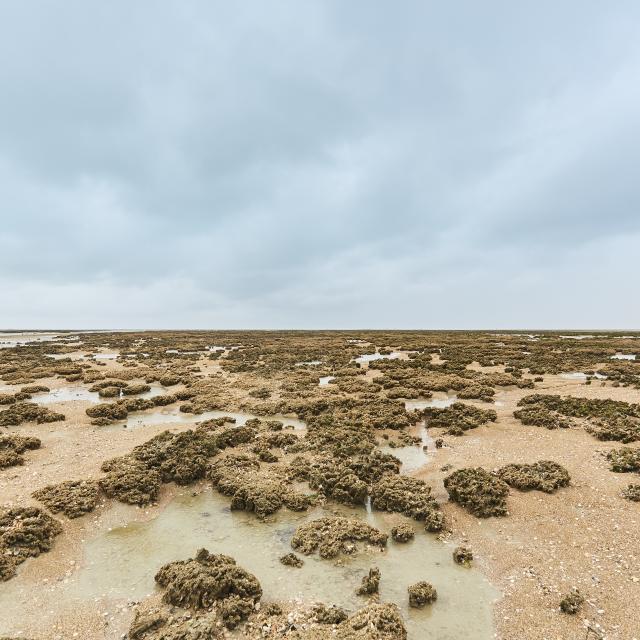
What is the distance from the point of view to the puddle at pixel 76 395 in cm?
2325

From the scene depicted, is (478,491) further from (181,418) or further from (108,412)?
(108,412)

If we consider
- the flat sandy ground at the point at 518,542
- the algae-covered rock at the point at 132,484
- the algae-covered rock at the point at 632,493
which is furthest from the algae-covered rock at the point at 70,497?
the algae-covered rock at the point at 632,493

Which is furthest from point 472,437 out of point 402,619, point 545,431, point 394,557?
point 402,619

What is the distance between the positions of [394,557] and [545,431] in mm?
11157

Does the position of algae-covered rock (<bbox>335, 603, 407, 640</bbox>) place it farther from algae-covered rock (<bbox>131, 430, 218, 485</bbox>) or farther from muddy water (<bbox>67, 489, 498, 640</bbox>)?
algae-covered rock (<bbox>131, 430, 218, 485</bbox>)

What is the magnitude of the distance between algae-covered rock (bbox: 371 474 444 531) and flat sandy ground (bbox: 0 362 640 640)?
0.49 m

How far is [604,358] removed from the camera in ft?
123

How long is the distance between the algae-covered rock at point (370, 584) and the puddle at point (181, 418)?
10.2m

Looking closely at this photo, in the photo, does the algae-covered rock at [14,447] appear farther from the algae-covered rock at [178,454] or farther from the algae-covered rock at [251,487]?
the algae-covered rock at [251,487]

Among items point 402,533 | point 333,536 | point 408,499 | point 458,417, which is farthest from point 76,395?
point 402,533

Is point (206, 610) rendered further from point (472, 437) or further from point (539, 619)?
point (472, 437)

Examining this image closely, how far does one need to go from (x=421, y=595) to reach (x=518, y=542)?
342cm

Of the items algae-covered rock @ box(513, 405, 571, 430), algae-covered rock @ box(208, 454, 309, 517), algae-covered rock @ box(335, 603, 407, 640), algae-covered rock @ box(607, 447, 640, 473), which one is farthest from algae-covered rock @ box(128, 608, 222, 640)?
algae-covered rock @ box(513, 405, 571, 430)

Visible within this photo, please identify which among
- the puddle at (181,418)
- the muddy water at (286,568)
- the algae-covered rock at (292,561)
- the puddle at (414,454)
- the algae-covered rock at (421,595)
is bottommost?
the muddy water at (286,568)
